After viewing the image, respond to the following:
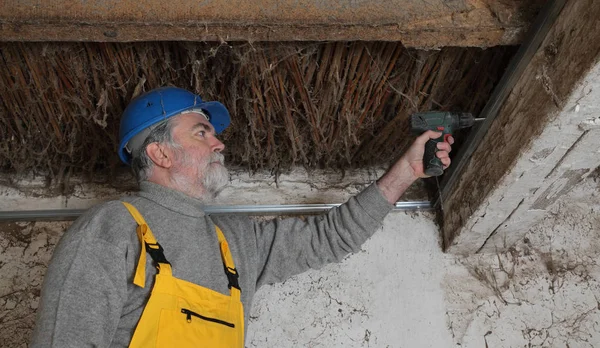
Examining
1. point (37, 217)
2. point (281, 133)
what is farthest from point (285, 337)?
point (37, 217)

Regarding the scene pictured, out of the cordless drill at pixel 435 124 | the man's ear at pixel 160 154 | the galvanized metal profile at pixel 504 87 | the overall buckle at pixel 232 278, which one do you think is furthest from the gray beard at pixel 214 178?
the galvanized metal profile at pixel 504 87

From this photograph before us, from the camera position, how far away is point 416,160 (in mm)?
1749

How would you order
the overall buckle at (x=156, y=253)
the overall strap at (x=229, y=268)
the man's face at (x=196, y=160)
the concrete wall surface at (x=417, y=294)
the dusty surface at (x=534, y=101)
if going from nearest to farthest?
the dusty surface at (x=534, y=101)
the overall buckle at (x=156, y=253)
the overall strap at (x=229, y=268)
the man's face at (x=196, y=160)
the concrete wall surface at (x=417, y=294)

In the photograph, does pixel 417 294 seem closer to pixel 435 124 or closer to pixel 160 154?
pixel 435 124

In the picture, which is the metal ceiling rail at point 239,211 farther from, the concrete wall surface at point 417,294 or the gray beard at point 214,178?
the gray beard at point 214,178

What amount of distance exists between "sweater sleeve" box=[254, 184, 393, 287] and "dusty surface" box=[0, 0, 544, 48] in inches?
20.6

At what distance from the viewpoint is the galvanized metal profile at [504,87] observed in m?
1.44

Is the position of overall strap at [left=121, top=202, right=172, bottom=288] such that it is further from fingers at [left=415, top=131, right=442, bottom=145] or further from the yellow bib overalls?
fingers at [left=415, top=131, right=442, bottom=145]

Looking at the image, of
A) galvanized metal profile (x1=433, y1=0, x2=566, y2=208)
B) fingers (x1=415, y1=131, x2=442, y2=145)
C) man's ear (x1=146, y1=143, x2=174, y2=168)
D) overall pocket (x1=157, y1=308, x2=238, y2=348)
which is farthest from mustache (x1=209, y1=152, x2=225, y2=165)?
galvanized metal profile (x1=433, y1=0, x2=566, y2=208)

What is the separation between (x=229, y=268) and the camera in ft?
5.55

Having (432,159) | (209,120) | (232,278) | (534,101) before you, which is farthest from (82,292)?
(534,101)

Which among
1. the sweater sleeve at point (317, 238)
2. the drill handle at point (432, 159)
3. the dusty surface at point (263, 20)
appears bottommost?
the sweater sleeve at point (317, 238)

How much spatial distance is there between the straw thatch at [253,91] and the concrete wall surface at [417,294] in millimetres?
278

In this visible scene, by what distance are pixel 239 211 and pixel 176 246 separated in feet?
1.50
